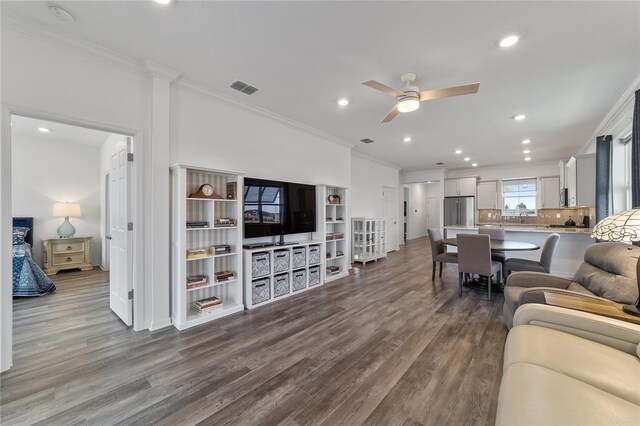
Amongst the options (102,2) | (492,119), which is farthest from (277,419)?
(492,119)

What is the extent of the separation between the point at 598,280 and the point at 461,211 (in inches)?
259

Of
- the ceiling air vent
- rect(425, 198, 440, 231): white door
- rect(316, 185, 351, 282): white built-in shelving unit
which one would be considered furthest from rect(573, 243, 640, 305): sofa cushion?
rect(425, 198, 440, 231): white door

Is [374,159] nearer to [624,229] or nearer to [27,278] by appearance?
[624,229]

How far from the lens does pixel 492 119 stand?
4.18 metres

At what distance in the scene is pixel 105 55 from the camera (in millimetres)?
2465

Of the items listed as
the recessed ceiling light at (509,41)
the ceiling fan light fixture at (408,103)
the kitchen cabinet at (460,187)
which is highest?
the recessed ceiling light at (509,41)

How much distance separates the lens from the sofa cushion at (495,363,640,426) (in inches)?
37.7

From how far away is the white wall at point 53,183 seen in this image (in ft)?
16.3

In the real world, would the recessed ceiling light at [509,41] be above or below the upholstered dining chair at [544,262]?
above

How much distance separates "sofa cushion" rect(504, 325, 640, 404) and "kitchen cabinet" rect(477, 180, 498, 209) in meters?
7.75

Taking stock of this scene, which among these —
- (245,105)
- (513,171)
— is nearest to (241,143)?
(245,105)

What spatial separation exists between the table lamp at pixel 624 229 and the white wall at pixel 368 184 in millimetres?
4984

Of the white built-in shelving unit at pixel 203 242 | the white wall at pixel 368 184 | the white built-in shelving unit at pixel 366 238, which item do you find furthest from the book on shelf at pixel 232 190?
the white wall at pixel 368 184

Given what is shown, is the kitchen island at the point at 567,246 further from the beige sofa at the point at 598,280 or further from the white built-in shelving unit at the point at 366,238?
the beige sofa at the point at 598,280
